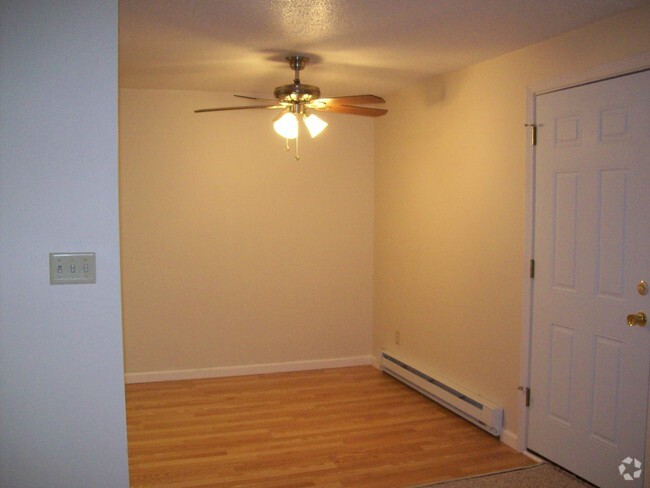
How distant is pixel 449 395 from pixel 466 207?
1.39 meters

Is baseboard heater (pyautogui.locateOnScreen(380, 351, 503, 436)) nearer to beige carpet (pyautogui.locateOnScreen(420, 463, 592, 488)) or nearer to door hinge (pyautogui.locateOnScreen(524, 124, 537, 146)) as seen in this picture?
beige carpet (pyautogui.locateOnScreen(420, 463, 592, 488))

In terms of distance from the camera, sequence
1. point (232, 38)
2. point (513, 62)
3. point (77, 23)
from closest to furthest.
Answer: point (77, 23)
point (232, 38)
point (513, 62)

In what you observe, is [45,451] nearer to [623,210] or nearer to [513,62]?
[623,210]

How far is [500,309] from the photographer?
3.68 meters

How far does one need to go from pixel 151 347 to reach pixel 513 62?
3.67 meters

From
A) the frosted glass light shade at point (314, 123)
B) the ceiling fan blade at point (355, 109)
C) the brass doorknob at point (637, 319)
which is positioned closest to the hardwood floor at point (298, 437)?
the brass doorknob at point (637, 319)

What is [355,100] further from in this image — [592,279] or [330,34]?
[592,279]

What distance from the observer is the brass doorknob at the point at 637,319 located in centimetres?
271

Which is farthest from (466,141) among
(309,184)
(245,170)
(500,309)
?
(245,170)

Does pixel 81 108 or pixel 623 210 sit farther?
pixel 623 210

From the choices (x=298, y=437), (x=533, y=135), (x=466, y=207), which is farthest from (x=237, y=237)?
(x=533, y=135)

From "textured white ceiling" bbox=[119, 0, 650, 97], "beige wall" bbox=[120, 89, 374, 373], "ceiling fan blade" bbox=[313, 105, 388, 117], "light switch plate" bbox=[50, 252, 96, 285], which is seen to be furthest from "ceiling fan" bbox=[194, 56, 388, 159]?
"light switch plate" bbox=[50, 252, 96, 285]

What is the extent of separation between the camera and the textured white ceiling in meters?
2.71

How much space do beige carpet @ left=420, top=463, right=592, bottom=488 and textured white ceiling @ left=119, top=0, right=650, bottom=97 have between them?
2.50 meters
